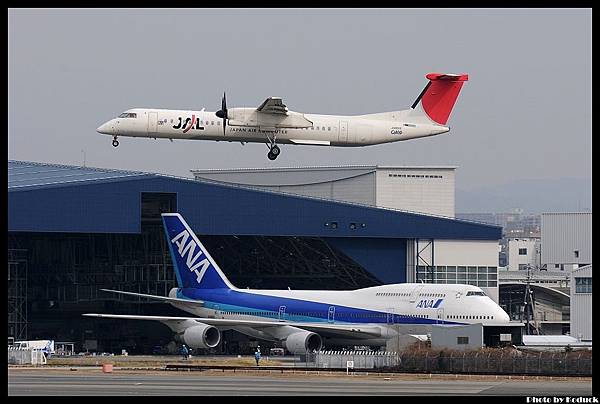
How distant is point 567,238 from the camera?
4222 inches

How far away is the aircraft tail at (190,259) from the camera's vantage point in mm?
66625

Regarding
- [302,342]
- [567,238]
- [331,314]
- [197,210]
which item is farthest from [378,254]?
[567,238]

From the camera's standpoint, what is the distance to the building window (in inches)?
3191

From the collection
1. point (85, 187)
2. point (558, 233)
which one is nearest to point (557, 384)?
point (85, 187)

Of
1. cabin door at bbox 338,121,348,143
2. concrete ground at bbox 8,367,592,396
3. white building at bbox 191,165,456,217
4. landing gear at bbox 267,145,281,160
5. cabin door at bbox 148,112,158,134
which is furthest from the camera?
white building at bbox 191,165,456,217

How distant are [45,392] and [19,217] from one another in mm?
32314

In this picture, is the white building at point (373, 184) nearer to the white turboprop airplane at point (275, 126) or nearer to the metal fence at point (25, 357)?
the white turboprop airplane at point (275, 126)

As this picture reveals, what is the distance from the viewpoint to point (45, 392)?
118 ft

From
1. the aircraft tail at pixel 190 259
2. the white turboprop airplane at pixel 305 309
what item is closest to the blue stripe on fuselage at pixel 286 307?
the white turboprop airplane at pixel 305 309

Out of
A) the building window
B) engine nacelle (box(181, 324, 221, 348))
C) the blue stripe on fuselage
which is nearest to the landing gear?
the blue stripe on fuselage

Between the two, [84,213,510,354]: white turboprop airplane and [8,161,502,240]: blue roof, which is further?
[8,161,502,240]: blue roof

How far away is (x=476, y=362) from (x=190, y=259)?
2248 centimetres

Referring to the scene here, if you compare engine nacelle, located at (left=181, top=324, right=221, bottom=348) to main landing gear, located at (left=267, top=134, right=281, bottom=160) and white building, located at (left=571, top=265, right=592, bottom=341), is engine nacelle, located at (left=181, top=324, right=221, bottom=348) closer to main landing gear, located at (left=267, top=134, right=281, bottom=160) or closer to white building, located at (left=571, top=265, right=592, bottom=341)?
main landing gear, located at (left=267, top=134, right=281, bottom=160)

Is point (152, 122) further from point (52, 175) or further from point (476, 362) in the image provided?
point (476, 362)
